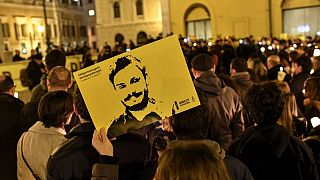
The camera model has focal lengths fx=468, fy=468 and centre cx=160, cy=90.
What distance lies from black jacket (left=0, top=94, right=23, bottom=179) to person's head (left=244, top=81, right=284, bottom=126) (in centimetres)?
275

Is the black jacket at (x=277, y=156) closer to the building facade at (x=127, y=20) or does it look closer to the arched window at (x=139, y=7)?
the building facade at (x=127, y=20)

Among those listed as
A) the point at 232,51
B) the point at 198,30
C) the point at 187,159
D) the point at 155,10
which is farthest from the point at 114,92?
the point at 155,10

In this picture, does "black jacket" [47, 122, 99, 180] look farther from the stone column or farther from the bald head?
the stone column

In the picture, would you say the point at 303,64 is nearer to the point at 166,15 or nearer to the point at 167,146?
the point at 167,146

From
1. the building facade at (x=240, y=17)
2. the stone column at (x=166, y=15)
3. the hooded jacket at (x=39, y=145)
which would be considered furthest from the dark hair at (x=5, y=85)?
the stone column at (x=166, y=15)

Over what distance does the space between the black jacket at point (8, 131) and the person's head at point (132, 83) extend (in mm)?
2515

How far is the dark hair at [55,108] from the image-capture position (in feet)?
13.0

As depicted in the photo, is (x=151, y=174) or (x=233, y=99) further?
(x=233, y=99)

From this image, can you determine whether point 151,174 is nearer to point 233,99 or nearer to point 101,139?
point 101,139

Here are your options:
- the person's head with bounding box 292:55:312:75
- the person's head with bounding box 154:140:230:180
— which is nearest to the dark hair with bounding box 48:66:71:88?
the person's head with bounding box 154:140:230:180

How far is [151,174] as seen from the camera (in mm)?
3160

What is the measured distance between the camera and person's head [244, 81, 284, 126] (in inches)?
145

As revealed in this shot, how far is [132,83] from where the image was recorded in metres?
3.11

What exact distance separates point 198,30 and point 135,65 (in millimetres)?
34600
